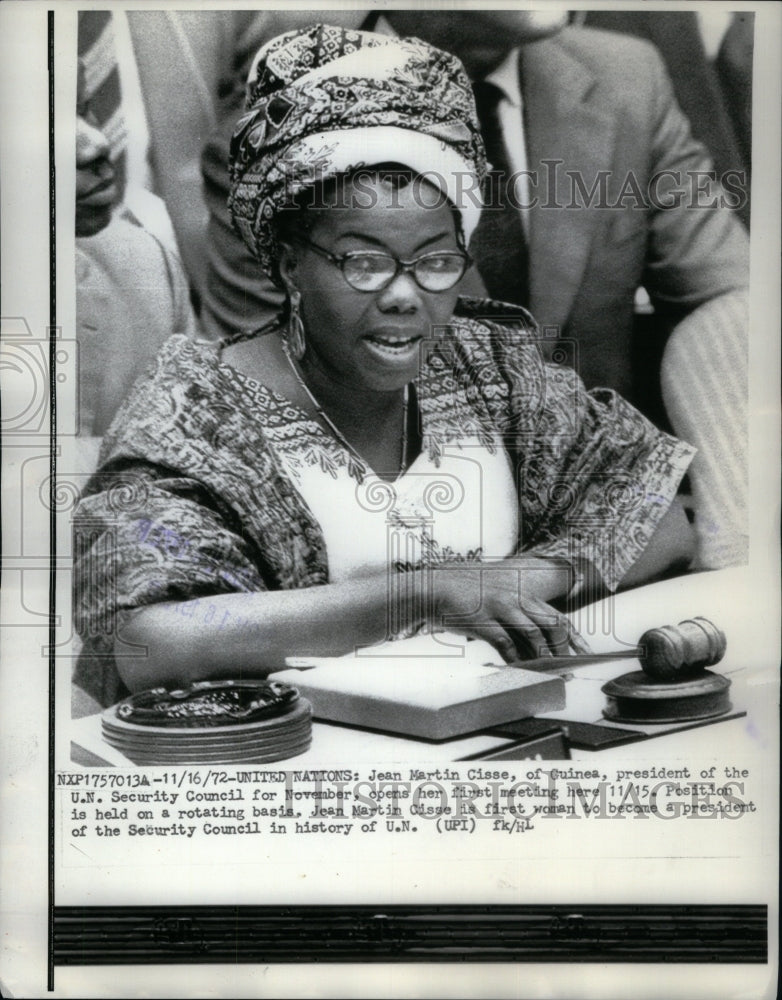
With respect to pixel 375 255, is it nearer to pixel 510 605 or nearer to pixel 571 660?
pixel 510 605

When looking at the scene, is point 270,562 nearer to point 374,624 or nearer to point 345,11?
point 374,624

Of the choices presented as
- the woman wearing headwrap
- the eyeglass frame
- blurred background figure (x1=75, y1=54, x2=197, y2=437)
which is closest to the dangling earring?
the woman wearing headwrap

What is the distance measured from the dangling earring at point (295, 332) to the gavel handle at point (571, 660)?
89 centimetres

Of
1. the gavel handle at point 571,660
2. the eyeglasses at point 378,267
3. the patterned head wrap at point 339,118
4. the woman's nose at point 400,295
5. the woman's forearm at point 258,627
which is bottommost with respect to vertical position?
the gavel handle at point 571,660

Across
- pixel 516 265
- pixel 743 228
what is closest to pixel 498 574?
pixel 516 265

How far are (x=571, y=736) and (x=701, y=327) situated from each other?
3.35ft

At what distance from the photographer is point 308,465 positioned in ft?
8.73

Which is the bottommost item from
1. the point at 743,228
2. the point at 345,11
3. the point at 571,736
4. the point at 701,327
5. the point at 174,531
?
the point at 571,736

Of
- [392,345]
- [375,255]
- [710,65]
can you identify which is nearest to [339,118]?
[375,255]

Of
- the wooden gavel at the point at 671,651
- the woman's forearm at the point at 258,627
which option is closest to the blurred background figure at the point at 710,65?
the wooden gavel at the point at 671,651

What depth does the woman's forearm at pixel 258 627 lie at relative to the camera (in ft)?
8.45

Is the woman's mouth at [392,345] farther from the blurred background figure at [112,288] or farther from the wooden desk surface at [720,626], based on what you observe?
the wooden desk surface at [720,626]

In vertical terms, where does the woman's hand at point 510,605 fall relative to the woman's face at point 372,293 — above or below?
below

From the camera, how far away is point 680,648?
267 cm
